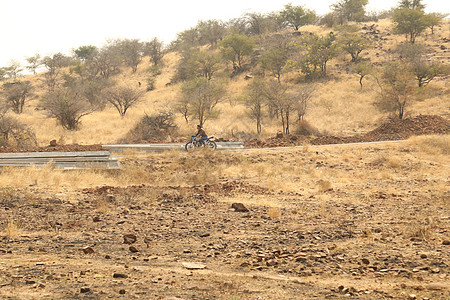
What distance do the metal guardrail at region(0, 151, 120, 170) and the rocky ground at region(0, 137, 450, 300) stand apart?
157 inches

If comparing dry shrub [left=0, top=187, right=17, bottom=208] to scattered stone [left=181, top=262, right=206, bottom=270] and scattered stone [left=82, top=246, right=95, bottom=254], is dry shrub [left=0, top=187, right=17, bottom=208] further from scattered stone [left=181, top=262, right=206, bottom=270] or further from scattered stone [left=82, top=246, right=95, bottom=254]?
scattered stone [left=181, top=262, right=206, bottom=270]

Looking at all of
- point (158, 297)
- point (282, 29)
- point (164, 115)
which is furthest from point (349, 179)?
point (282, 29)

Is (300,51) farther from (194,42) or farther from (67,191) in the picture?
(67,191)

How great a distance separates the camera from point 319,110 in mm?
34844

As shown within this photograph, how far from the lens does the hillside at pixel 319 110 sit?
28.4 metres

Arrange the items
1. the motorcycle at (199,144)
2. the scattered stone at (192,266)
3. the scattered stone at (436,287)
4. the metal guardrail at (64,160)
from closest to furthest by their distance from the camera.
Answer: the scattered stone at (436,287) < the scattered stone at (192,266) < the metal guardrail at (64,160) < the motorcycle at (199,144)

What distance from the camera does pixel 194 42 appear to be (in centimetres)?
6844

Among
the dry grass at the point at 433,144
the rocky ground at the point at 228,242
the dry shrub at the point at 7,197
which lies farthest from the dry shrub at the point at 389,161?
the dry shrub at the point at 7,197

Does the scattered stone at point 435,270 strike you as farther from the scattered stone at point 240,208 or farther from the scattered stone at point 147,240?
the scattered stone at point 240,208

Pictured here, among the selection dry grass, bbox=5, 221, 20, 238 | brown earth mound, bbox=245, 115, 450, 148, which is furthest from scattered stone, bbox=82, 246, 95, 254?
brown earth mound, bbox=245, 115, 450, 148

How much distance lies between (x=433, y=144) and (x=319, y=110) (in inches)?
591

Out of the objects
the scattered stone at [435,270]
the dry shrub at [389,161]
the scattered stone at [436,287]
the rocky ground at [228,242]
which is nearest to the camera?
the scattered stone at [436,287]

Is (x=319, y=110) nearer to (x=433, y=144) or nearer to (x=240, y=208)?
(x=433, y=144)

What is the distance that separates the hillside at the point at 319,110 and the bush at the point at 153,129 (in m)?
0.73
